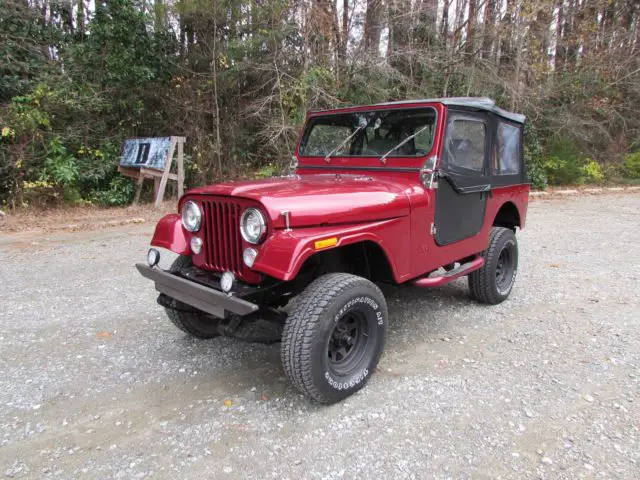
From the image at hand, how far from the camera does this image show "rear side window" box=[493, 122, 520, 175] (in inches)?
167

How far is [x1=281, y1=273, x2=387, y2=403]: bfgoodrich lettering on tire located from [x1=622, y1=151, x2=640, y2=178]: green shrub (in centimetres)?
1733

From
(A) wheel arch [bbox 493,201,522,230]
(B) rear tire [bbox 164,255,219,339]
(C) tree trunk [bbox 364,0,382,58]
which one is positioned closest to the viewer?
(B) rear tire [bbox 164,255,219,339]

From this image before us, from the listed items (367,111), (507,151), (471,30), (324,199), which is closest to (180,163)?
(367,111)

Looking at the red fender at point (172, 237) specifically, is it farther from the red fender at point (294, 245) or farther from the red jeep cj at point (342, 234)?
the red fender at point (294, 245)

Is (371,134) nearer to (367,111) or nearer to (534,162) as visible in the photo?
(367,111)

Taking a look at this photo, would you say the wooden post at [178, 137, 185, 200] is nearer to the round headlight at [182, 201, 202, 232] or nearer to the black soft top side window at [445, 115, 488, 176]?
the round headlight at [182, 201, 202, 232]

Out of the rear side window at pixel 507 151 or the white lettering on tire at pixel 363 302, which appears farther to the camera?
the rear side window at pixel 507 151

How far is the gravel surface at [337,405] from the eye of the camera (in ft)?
7.53

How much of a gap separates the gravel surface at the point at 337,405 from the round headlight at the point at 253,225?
3.35 ft

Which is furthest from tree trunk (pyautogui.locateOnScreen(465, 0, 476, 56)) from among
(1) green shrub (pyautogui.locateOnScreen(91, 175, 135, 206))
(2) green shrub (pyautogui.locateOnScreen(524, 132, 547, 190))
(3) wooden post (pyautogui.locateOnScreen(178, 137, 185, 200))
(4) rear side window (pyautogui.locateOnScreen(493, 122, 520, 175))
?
(1) green shrub (pyautogui.locateOnScreen(91, 175, 135, 206))

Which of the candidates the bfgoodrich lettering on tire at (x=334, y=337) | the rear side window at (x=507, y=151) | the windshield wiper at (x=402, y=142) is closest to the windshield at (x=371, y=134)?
the windshield wiper at (x=402, y=142)

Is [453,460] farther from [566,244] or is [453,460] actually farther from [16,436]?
[566,244]

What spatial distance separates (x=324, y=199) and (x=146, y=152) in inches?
291

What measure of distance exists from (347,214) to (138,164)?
7427mm
